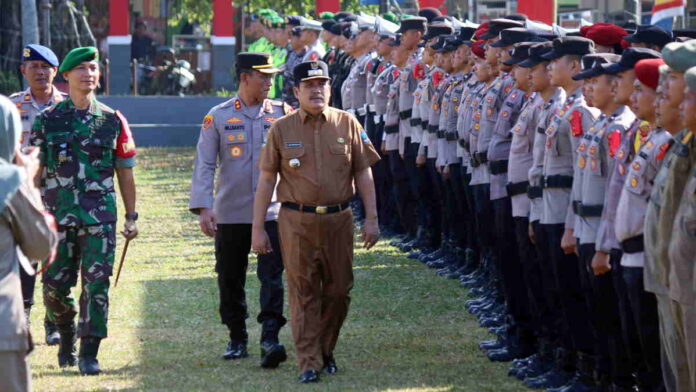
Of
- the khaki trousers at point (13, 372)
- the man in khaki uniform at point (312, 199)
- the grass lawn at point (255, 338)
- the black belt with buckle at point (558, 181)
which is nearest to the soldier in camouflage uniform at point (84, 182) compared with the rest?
the grass lawn at point (255, 338)

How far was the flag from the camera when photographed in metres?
12.0

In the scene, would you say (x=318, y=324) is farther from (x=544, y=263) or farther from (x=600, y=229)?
(x=600, y=229)

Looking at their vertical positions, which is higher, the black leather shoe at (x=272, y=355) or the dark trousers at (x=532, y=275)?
the dark trousers at (x=532, y=275)

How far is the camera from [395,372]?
31.2ft

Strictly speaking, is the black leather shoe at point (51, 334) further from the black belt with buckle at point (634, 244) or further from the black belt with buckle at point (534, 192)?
the black belt with buckle at point (634, 244)

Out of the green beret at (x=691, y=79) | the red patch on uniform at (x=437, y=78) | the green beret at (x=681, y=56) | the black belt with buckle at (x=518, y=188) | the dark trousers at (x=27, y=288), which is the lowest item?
the dark trousers at (x=27, y=288)

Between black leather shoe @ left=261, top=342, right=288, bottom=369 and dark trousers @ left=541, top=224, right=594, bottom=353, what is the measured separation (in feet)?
6.34

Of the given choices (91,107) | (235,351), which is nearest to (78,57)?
(91,107)

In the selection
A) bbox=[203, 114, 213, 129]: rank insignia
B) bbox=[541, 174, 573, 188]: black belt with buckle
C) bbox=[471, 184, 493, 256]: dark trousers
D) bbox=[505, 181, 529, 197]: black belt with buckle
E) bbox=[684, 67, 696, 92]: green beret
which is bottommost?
bbox=[471, 184, 493, 256]: dark trousers

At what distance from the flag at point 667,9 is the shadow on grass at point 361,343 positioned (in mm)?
2810

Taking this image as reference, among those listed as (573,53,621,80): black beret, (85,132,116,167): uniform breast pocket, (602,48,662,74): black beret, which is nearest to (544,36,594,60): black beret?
(573,53,621,80): black beret

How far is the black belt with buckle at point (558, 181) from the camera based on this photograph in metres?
8.60

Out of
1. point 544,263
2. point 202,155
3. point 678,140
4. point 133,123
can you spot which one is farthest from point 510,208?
point 133,123

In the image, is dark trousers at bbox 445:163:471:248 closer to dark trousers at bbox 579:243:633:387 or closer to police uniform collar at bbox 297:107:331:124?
police uniform collar at bbox 297:107:331:124
